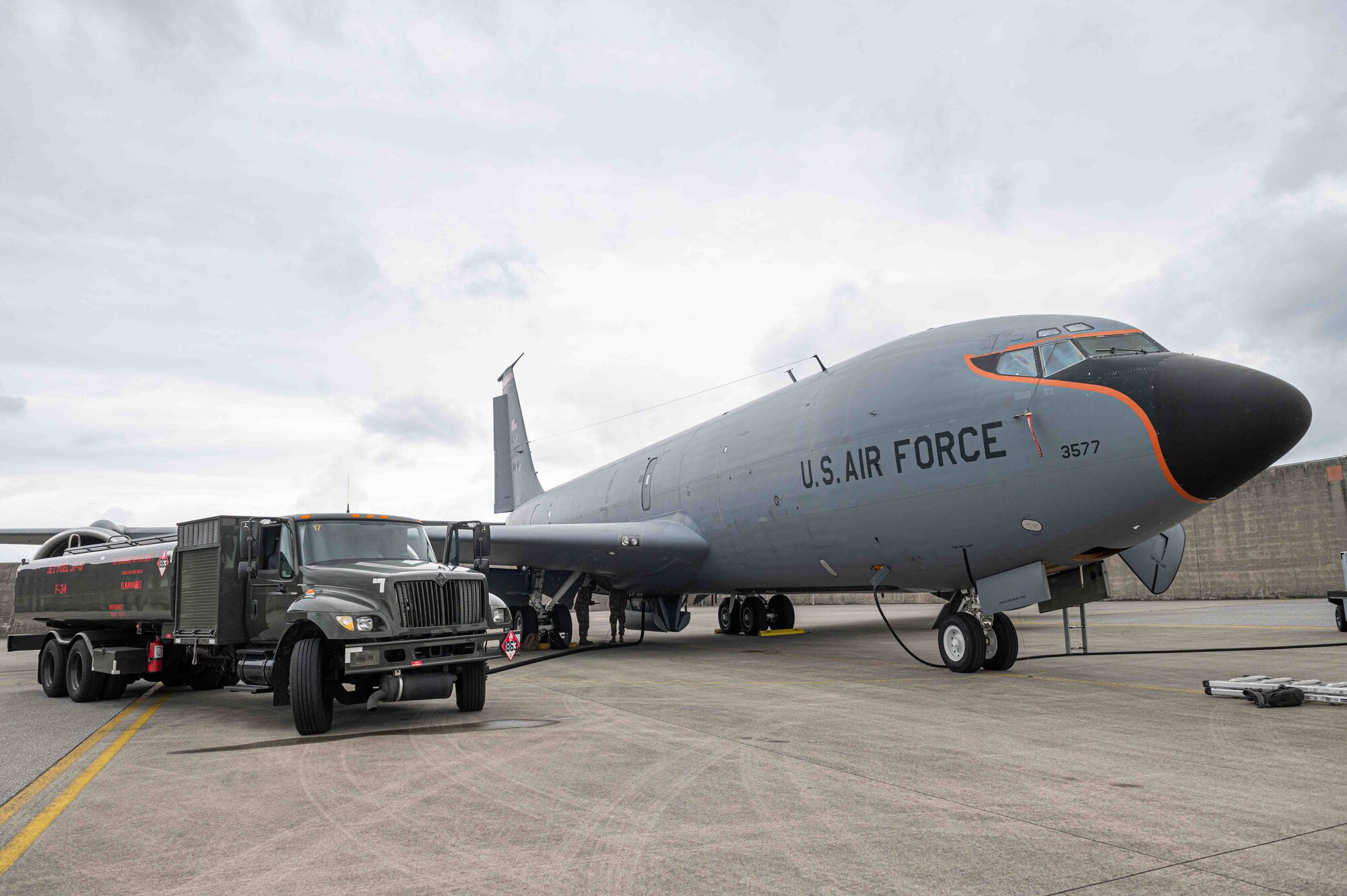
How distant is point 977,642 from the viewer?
11781mm

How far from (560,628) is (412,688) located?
36.8ft

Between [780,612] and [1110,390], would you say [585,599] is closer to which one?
[780,612]

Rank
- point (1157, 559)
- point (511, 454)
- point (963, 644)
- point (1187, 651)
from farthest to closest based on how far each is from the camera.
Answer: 1. point (511, 454)
2. point (1187, 651)
3. point (1157, 559)
4. point (963, 644)

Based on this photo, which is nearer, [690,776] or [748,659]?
[690,776]

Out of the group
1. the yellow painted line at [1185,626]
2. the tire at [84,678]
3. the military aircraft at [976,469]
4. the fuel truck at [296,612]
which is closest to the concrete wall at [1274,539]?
the yellow painted line at [1185,626]

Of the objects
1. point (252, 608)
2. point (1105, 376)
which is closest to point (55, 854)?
point (252, 608)

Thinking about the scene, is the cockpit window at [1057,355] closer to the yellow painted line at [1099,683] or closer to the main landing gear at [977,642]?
the main landing gear at [977,642]

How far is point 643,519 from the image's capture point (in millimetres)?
19688

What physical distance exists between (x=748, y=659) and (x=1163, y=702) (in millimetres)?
7563

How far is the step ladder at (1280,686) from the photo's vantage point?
8797mm

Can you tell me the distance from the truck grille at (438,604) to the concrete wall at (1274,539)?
3243cm

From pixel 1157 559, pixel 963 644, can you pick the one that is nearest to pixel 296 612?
pixel 963 644

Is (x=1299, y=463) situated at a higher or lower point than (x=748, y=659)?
higher

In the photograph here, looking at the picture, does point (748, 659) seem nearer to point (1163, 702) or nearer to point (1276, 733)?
point (1163, 702)
